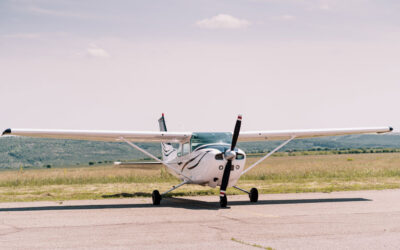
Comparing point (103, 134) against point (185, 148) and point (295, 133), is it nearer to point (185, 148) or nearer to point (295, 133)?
point (185, 148)

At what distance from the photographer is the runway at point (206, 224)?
9867mm

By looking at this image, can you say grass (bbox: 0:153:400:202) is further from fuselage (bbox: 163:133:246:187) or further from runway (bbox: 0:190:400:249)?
fuselage (bbox: 163:133:246:187)

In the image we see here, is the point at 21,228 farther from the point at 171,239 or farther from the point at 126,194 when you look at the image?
the point at 126,194

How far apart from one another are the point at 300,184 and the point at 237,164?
392 inches

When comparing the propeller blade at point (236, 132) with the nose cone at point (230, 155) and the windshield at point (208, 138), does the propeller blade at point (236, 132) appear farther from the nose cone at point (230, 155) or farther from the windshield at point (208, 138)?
the windshield at point (208, 138)

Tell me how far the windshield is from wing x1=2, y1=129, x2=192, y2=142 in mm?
485

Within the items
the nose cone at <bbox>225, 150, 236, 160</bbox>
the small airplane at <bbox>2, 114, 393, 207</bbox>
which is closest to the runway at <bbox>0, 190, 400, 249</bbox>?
the small airplane at <bbox>2, 114, 393, 207</bbox>

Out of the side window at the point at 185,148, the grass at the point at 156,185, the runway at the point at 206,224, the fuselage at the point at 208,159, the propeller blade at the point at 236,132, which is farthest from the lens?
the grass at the point at 156,185

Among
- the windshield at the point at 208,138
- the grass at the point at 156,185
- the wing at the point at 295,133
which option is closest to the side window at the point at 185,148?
the windshield at the point at 208,138

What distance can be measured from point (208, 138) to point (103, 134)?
11.9 ft

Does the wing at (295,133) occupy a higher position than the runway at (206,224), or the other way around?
the wing at (295,133)

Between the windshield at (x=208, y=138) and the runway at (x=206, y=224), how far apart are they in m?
2.11

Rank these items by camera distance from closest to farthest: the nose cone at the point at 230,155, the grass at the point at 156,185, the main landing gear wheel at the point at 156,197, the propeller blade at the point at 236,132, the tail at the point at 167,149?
the nose cone at the point at 230,155, the propeller blade at the point at 236,132, the main landing gear wheel at the point at 156,197, the tail at the point at 167,149, the grass at the point at 156,185

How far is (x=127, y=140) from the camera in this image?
19234 millimetres
